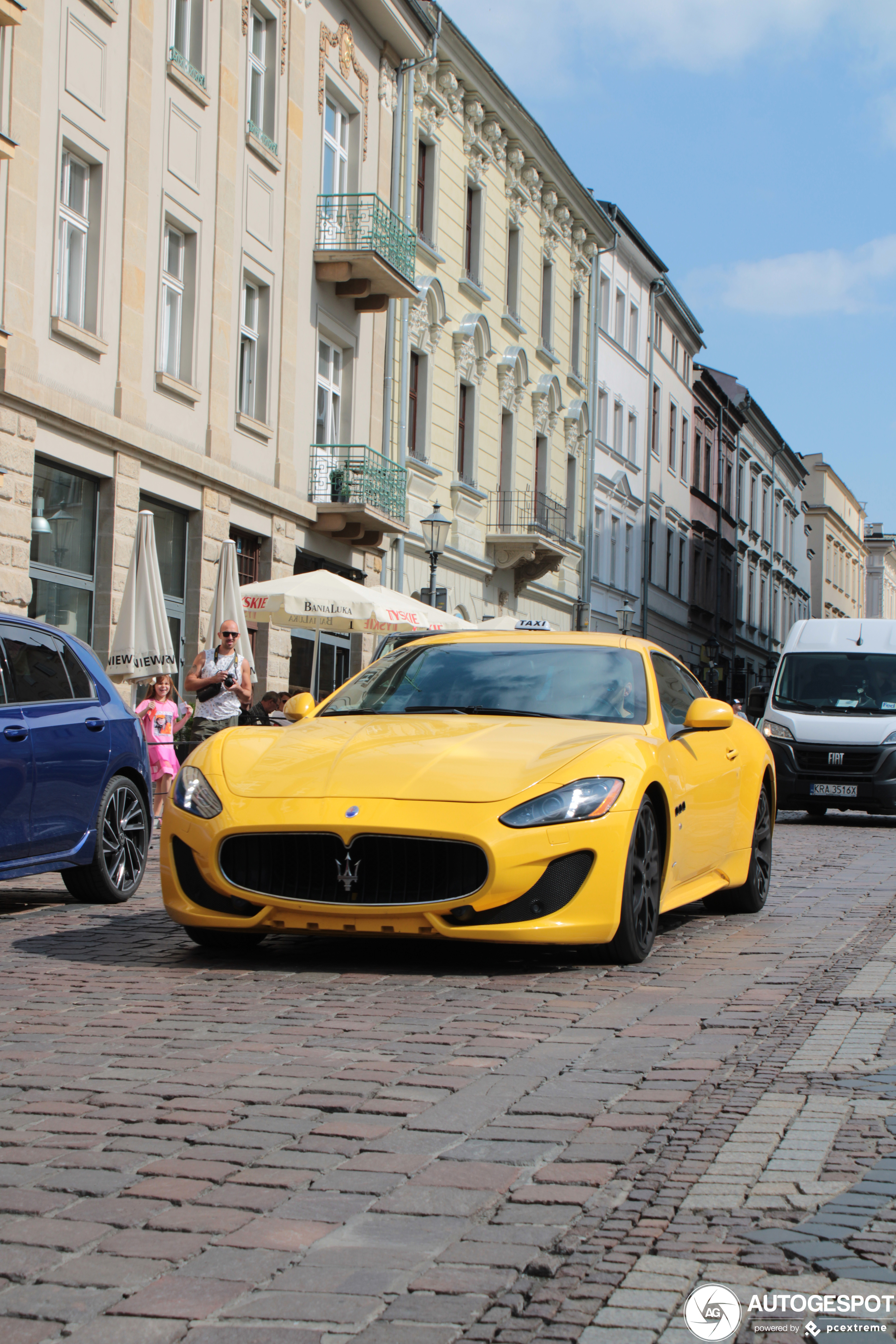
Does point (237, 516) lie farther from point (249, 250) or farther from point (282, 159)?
point (282, 159)

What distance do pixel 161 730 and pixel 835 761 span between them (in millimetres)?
7554

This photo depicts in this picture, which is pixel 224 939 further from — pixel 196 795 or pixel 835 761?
pixel 835 761

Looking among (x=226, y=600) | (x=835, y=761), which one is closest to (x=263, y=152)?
(x=226, y=600)

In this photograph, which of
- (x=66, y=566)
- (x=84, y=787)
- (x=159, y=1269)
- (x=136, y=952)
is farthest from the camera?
(x=66, y=566)

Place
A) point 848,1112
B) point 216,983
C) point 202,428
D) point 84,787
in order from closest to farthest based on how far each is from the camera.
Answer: point 848,1112, point 216,983, point 84,787, point 202,428

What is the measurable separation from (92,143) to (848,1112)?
16583mm

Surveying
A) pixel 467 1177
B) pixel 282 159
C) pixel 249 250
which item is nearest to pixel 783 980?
pixel 467 1177

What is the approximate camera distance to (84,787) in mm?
9445

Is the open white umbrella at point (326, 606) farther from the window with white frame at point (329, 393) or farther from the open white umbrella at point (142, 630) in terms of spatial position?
the window with white frame at point (329, 393)

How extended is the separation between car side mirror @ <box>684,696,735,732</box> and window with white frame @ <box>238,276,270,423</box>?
16.1m

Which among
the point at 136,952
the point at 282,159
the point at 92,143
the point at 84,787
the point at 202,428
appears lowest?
the point at 136,952

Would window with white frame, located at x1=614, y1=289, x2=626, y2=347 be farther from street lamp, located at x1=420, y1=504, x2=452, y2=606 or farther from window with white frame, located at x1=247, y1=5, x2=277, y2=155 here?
window with white frame, located at x1=247, y1=5, x2=277, y2=155

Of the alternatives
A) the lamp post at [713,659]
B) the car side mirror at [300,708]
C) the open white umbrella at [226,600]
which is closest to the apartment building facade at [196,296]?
the open white umbrella at [226,600]

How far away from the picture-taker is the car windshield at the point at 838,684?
19.9 metres
